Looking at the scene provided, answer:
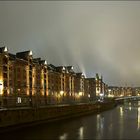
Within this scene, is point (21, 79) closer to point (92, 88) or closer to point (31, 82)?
point (31, 82)

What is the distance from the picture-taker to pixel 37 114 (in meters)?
58.6

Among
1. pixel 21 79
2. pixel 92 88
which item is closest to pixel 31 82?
pixel 21 79

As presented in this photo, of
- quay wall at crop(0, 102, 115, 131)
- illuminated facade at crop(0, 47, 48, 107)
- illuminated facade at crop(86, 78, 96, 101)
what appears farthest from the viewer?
illuminated facade at crop(86, 78, 96, 101)

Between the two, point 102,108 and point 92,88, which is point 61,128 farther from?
point 92,88

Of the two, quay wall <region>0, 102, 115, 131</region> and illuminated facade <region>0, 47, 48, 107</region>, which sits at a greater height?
illuminated facade <region>0, 47, 48, 107</region>

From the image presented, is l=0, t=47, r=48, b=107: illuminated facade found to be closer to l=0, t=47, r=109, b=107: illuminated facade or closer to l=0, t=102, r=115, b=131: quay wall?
l=0, t=47, r=109, b=107: illuminated facade

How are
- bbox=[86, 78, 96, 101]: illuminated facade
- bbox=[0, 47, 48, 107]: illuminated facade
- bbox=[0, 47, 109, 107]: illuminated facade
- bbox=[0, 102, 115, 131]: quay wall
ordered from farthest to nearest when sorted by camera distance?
bbox=[86, 78, 96, 101]: illuminated facade
bbox=[0, 47, 109, 107]: illuminated facade
bbox=[0, 47, 48, 107]: illuminated facade
bbox=[0, 102, 115, 131]: quay wall

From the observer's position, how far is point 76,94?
453ft

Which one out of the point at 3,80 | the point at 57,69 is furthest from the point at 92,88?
the point at 3,80

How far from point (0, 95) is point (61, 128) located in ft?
73.7

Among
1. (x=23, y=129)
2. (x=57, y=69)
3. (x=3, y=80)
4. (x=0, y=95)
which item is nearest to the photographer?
(x=23, y=129)

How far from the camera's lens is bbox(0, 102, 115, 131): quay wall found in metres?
49.2

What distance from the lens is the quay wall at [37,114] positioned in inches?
1939

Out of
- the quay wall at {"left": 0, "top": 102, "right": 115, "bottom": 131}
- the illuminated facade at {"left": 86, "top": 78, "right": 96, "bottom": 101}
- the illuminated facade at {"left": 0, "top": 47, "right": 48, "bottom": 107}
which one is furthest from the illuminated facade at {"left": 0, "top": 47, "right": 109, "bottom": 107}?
the illuminated facade at {"left": 86, "top": 78, "right": 96, "bottom": 101}
